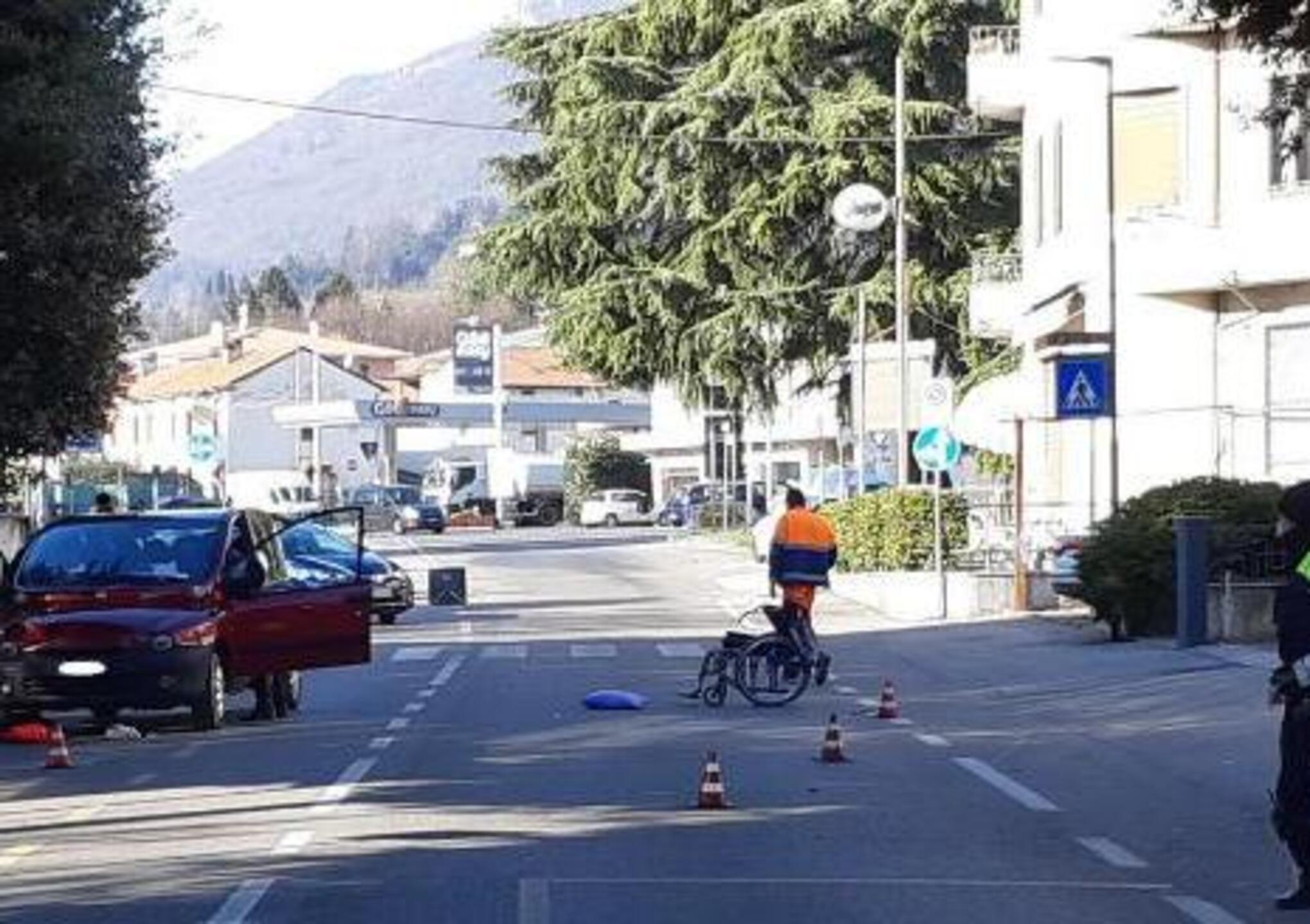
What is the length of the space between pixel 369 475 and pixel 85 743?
10183 cm

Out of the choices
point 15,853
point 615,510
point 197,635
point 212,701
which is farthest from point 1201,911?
point 615,510

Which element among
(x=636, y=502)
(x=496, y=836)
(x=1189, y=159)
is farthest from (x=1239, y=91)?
(x=636, y=502)

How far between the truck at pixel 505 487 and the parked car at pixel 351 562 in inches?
2556

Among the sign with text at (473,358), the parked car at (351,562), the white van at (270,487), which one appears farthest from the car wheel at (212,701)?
the sign with text at (473,358)

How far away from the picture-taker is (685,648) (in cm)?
3055

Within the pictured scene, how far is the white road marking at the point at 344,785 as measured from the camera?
15.0m

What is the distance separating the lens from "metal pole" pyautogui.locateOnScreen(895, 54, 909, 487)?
43094mm

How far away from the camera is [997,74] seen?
4706 cm

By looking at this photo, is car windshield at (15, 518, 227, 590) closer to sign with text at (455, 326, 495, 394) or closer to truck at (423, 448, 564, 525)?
sign with text at (455, 326, 495, 394)

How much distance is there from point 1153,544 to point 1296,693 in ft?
57.8

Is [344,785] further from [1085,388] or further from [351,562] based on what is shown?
[351,562]

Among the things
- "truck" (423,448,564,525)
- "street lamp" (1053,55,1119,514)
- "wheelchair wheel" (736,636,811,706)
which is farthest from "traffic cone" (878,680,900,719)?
"truck" (423,448,564,525)

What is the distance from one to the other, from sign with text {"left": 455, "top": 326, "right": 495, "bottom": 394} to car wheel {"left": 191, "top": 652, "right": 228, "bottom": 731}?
79.5 metres

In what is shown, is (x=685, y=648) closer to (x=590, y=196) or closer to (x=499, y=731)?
(x=499, y=731)
